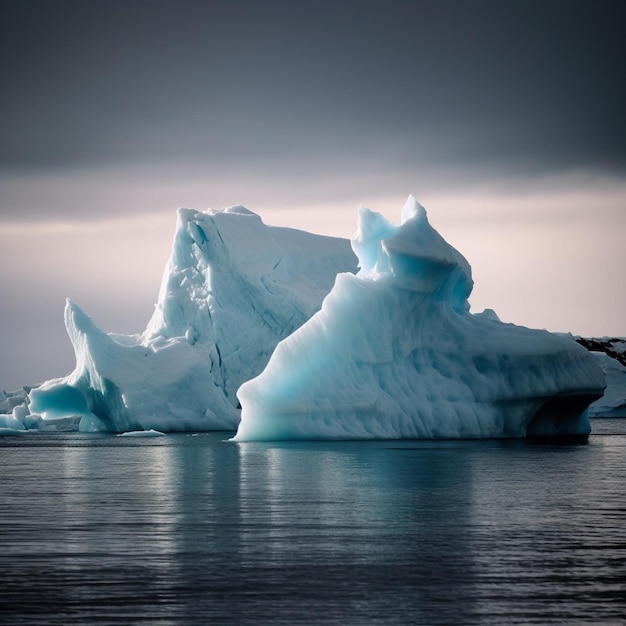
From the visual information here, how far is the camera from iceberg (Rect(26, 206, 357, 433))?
141 ft

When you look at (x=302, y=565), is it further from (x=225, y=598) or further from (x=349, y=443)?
(x=349, y=443)

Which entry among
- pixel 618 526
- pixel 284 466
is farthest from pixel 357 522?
pixel 284 466

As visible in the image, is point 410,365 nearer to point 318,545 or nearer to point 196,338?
point 196,338

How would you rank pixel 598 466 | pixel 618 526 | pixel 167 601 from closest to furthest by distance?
pixel 167 601
pixel 618 526
pixel 598 466

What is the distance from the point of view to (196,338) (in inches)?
1780

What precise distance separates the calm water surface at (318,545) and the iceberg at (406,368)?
8.81 metres

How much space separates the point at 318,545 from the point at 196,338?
34.4 metres

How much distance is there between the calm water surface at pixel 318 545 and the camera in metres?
8.07

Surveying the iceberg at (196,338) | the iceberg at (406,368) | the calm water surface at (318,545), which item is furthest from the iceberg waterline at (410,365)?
the iceberg at (196,338)

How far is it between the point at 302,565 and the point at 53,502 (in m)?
7.14

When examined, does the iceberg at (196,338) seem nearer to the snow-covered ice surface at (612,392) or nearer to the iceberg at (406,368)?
the iceberg at (406,368)

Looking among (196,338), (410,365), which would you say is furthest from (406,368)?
(196,338)

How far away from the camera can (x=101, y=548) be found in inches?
433

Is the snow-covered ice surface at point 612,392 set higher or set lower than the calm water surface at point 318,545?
higher
